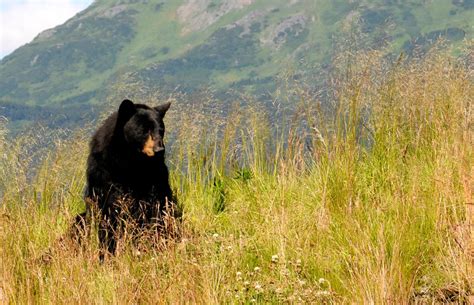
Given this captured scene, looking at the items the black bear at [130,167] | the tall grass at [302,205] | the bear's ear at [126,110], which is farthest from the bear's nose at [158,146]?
the tall grass at [302,205]

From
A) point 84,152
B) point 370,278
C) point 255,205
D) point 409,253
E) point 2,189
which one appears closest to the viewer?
point 370,278

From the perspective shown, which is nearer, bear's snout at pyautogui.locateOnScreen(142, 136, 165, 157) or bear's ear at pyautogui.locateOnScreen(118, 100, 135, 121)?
bear's snout at pyautogui.locateOnScreen(142, 136, 165, 157)

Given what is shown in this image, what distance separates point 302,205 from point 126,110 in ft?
7.87

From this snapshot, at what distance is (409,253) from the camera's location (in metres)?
4.92

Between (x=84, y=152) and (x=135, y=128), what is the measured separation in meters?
1.59

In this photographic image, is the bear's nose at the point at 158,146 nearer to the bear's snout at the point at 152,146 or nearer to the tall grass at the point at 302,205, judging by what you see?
the bear's snout at the point at 152,146

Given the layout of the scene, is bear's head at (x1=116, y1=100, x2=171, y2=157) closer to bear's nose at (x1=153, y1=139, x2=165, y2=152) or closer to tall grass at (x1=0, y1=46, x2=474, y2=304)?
bear's nose at (x1=153, y1=139, x2=165, y2=152)

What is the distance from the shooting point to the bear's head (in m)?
7.53

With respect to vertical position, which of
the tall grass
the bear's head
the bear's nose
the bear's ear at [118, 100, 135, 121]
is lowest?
the tall grass

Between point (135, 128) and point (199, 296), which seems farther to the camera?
point (135, 128)

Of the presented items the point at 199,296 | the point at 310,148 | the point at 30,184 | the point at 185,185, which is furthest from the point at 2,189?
A: the point at 199,296

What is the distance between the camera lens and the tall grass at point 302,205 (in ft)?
15.2

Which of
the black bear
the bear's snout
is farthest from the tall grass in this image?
the bear's snout

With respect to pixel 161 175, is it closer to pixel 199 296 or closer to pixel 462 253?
pixel 199 296
